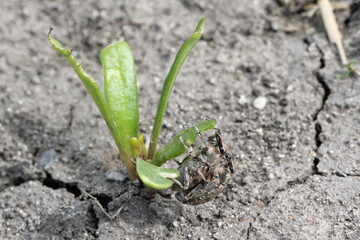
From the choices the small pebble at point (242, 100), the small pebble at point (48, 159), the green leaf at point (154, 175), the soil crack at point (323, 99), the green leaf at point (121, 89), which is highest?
the green leaf at point (121, 89)

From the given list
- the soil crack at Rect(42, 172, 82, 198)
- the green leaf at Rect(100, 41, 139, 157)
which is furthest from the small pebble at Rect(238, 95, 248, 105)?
the soil crack at Rect(42, 172, 82, 198)

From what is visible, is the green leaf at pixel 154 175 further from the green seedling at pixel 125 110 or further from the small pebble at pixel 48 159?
the small pebble at pixel 48 159

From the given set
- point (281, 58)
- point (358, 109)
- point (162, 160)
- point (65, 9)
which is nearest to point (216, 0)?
point (281, 58)

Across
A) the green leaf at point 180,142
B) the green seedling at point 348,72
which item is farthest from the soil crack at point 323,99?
the green leaf at point 180,142

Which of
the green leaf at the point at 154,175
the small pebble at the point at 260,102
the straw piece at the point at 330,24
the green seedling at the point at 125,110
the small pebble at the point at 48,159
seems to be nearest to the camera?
the green leaf at the point at 154,175

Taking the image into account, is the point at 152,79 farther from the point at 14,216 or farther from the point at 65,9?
the point at 14,216

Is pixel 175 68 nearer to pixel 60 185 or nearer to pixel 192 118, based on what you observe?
pixel 192 118
